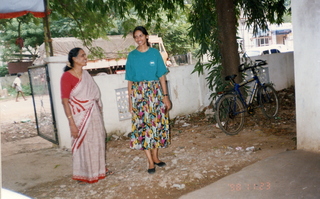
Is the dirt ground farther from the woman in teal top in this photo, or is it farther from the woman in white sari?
the woman in teal top

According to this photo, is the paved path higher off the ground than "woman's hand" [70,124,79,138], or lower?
lower

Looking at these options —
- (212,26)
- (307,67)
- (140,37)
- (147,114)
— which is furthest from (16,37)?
(307,67)

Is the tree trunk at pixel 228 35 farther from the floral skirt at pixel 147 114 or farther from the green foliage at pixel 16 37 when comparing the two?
the green foliage at pixel 16 37

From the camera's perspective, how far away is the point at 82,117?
3.35m

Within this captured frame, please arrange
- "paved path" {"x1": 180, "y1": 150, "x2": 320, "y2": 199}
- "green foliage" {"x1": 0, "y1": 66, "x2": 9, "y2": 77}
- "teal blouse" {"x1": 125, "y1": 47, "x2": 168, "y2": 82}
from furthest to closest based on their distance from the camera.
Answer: "green foliage" {"x1": 0, "y1": 66, "x2": 9, "y2": 77} < "teal blouse" {"x1": 125, "y1": 47, "x2": 168, "y2": 82} < "paved path" {"x1": 180, "y1": 150, "x2": 320, "y2": 199}

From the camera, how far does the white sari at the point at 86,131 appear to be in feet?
11.0

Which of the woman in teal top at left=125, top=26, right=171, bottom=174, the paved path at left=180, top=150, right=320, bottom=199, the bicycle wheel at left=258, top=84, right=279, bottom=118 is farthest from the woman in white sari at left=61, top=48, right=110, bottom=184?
the bicycle wheel at left=258, top=84, right=279, bottom=118

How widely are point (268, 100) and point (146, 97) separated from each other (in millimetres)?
3267

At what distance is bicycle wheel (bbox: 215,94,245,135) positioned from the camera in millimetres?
5007

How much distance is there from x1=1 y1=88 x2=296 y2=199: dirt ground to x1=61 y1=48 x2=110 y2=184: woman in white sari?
0.23 meters

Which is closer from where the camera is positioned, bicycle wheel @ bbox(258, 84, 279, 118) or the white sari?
the white sari
